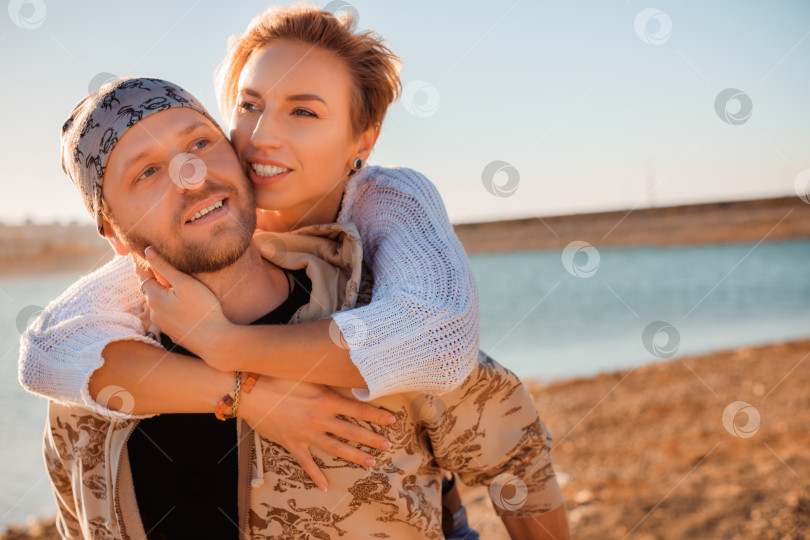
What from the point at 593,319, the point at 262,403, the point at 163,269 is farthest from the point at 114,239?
the point at 593,319

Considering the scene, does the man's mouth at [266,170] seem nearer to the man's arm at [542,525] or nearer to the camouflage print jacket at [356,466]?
the camouflage print jacket at [356,466]

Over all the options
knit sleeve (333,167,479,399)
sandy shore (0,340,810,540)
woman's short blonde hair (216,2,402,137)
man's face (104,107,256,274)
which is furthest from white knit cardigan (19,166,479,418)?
sandy shore (0,340,810,540)

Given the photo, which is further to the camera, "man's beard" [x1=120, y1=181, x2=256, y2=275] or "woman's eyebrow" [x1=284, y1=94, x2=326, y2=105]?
"woman's eyebrow" [x1=284, y1=94, x2=326, y2=105]

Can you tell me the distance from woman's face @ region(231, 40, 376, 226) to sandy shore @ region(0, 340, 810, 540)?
9.35ft

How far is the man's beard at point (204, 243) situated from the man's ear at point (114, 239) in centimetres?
13

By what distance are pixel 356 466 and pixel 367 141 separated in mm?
1500

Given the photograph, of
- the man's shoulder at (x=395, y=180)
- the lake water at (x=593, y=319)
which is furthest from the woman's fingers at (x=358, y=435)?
the lake water at (x=593, y=319)

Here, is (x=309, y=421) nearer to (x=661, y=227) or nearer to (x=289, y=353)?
(x=289, y=353)

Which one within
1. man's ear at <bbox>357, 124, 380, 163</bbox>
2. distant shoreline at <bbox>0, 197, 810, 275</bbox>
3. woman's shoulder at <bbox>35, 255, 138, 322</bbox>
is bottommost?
woman's shoulder at <bbox>35, 255, 138, 322</bbox>

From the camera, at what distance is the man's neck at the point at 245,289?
2.08 metres

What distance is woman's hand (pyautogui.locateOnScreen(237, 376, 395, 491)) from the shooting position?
1.80m

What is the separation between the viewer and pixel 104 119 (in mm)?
2041

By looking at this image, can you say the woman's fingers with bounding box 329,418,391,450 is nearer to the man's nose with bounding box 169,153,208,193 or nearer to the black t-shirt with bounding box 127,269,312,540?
the black t-shirt with bounding box 127,269,312,540

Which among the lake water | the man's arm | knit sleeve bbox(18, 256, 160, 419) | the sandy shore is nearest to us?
knit sleeve bbox(18, 256, 160, 419)
